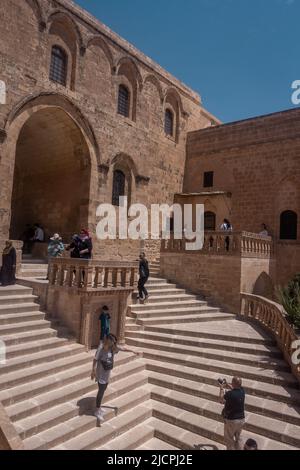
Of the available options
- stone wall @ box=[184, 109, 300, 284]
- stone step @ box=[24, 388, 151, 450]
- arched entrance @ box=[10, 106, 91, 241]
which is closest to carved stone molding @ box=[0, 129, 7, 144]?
arched entrance @ box=[10, 106, 91, 241]

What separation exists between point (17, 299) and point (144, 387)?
3.88 m

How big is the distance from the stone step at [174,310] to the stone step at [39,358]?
273 cm

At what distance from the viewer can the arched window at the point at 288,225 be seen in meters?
16.1

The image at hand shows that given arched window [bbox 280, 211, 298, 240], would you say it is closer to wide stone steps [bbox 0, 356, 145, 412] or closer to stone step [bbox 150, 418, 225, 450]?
wide stone steps [bbox 0, 356, 145, 412]

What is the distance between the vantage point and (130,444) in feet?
19.3

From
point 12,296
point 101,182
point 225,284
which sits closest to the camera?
point 12,296

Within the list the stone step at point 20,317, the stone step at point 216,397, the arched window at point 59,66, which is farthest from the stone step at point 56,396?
the arched window at point 59,66

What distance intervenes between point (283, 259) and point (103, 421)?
1210 centimetres

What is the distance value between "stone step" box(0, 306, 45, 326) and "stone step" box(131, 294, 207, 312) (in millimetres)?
3088

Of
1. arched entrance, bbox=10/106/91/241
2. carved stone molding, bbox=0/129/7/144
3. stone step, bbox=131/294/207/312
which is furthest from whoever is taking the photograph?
arched entrance, bbox=10/106/91/241

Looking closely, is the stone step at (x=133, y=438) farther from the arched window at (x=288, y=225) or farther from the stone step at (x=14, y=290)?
the arched window at (x=288, y=225)

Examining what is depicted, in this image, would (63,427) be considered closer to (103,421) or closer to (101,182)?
(103,421)

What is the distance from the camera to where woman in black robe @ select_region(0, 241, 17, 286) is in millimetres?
9445

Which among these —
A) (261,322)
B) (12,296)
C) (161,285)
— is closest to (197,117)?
(161,285)
